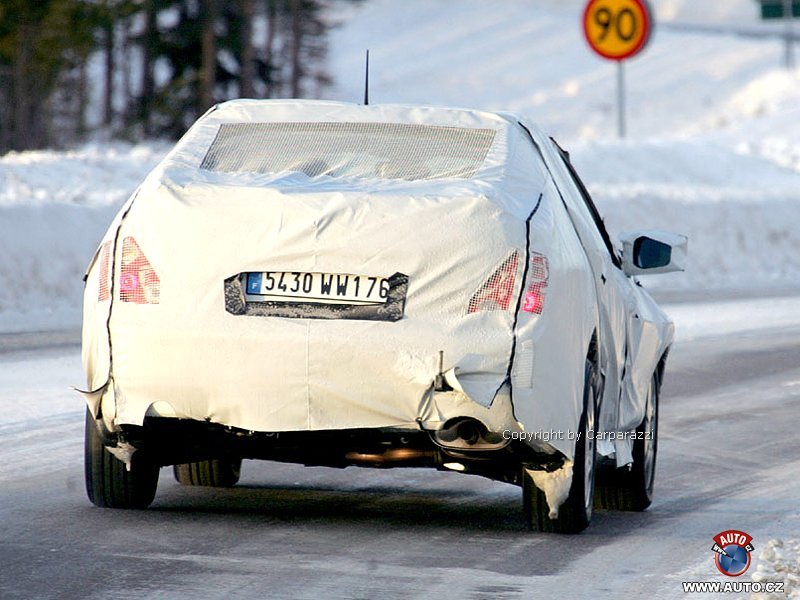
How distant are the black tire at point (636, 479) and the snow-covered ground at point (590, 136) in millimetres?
9068

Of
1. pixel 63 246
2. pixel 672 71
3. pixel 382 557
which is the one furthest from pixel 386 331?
pixel 672 71

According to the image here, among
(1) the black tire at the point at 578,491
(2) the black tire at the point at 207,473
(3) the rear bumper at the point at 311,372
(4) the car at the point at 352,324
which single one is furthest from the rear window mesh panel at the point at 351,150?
(2) the black tire at the point at 207,473

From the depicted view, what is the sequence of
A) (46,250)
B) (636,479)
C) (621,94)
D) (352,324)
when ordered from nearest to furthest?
(352,324)
(636,479)
(46,250)
(621,94)

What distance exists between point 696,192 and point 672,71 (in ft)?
210

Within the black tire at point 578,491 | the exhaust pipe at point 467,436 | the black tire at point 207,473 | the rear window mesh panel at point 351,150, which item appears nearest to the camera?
the exhaust pipe at point 467,436

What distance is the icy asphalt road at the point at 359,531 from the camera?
6.35 meters

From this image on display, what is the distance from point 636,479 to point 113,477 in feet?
7.56

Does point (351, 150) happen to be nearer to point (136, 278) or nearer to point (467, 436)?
point (136, 278)

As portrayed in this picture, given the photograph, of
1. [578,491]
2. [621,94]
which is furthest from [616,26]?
[578,491]

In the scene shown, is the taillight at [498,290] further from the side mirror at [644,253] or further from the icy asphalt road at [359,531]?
the side mirror at [644,253]

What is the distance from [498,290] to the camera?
676 cm

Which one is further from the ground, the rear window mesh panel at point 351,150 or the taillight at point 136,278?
the rear window mesh panel at point 351,150

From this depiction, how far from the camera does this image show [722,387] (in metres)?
13.8

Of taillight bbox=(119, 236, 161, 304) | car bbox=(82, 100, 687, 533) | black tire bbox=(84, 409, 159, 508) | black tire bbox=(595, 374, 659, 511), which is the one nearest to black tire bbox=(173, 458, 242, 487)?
black tire bbox=(84, 409, 159, 508)
